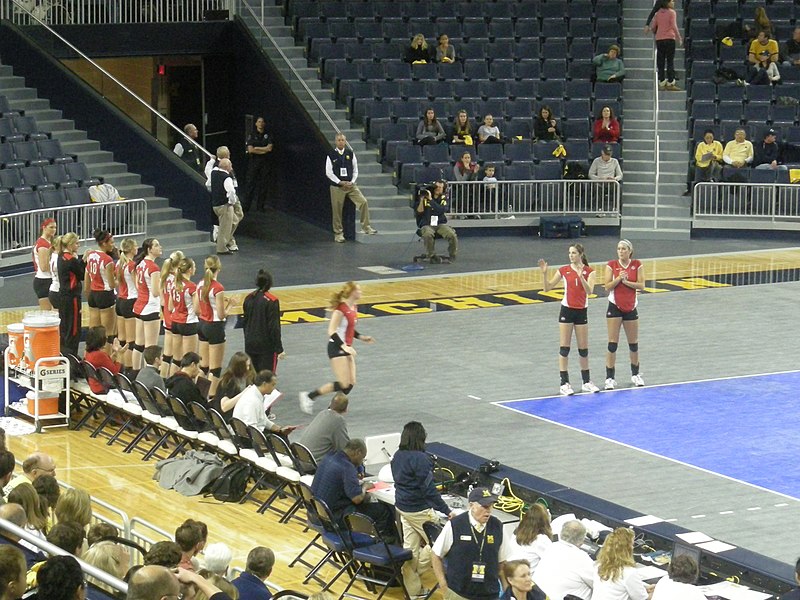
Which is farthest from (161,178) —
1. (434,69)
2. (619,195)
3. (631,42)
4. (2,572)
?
(2,572)

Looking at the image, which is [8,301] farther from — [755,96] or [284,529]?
[755,96]

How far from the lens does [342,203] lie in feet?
90.3

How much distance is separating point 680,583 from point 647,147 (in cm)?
2151

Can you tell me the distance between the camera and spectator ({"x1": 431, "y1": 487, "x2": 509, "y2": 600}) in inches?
385

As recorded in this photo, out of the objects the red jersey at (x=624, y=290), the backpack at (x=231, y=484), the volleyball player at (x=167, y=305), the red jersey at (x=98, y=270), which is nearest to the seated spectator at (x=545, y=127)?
the red jersey at (x=624, y=290)

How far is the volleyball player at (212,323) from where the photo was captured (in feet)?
52.9

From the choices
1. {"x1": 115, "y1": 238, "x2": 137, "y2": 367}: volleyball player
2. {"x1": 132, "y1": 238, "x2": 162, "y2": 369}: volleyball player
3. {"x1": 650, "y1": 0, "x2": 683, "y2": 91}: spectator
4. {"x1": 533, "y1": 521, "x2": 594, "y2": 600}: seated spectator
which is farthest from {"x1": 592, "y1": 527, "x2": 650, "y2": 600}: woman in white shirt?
{"x1": 650, "y1": 0, "x2": 683, "y2": 91}: spectator

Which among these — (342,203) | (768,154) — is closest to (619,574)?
(342,203)

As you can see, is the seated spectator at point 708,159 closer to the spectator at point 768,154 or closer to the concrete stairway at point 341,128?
the spectator at point 768,154

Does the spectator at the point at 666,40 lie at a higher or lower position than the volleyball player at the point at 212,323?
higher

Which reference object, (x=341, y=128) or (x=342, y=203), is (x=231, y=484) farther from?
(x=341, y=128)

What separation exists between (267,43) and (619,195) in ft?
25.3

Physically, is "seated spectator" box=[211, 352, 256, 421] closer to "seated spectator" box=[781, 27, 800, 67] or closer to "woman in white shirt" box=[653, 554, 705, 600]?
"woman in white shirt" box=[653, 554, 705, 600]

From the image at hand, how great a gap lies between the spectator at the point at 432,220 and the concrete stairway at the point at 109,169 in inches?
151
